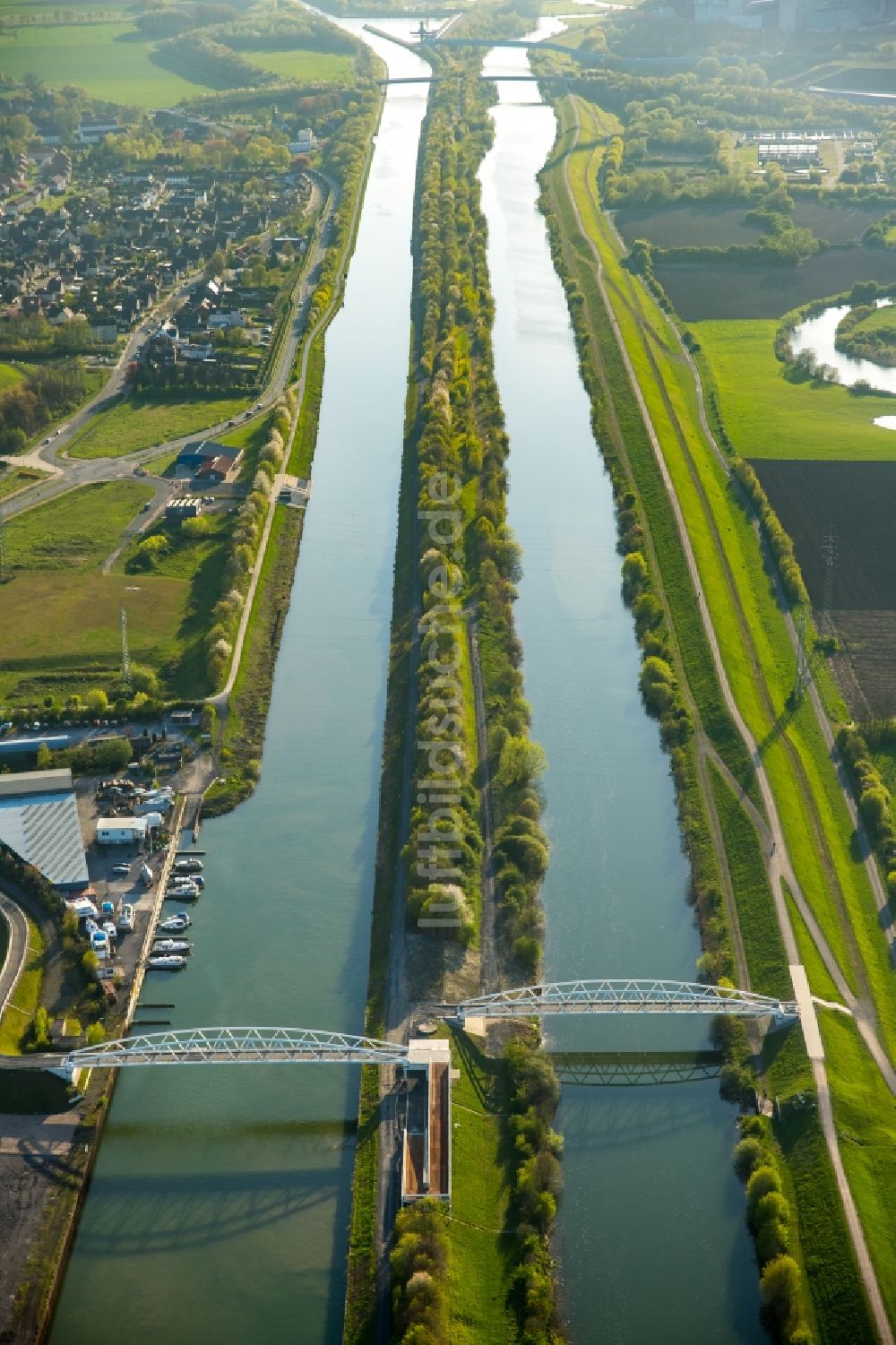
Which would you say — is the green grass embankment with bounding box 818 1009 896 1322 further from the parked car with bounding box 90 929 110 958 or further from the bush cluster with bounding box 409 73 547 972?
the parked car with bounding box 90 929 110 958

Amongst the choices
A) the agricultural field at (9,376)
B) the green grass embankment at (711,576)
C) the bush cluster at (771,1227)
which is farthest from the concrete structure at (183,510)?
the bush cluster at (771,1227)

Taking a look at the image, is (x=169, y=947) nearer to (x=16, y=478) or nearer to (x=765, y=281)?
(x=16, y=478)

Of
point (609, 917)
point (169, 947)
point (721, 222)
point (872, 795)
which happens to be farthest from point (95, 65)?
point (609, 917)

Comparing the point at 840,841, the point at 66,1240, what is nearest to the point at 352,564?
the point at 840,841

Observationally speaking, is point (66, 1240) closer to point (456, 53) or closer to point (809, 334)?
point (809, 334)

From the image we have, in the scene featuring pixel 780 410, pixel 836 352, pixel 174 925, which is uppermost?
pixel 836 352

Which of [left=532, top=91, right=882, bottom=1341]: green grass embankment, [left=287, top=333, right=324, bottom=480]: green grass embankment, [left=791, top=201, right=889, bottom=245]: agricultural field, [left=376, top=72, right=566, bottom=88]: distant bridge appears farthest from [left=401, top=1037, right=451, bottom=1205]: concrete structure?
[left=376, top=72, right=566, bottom=88]: distant bridge
